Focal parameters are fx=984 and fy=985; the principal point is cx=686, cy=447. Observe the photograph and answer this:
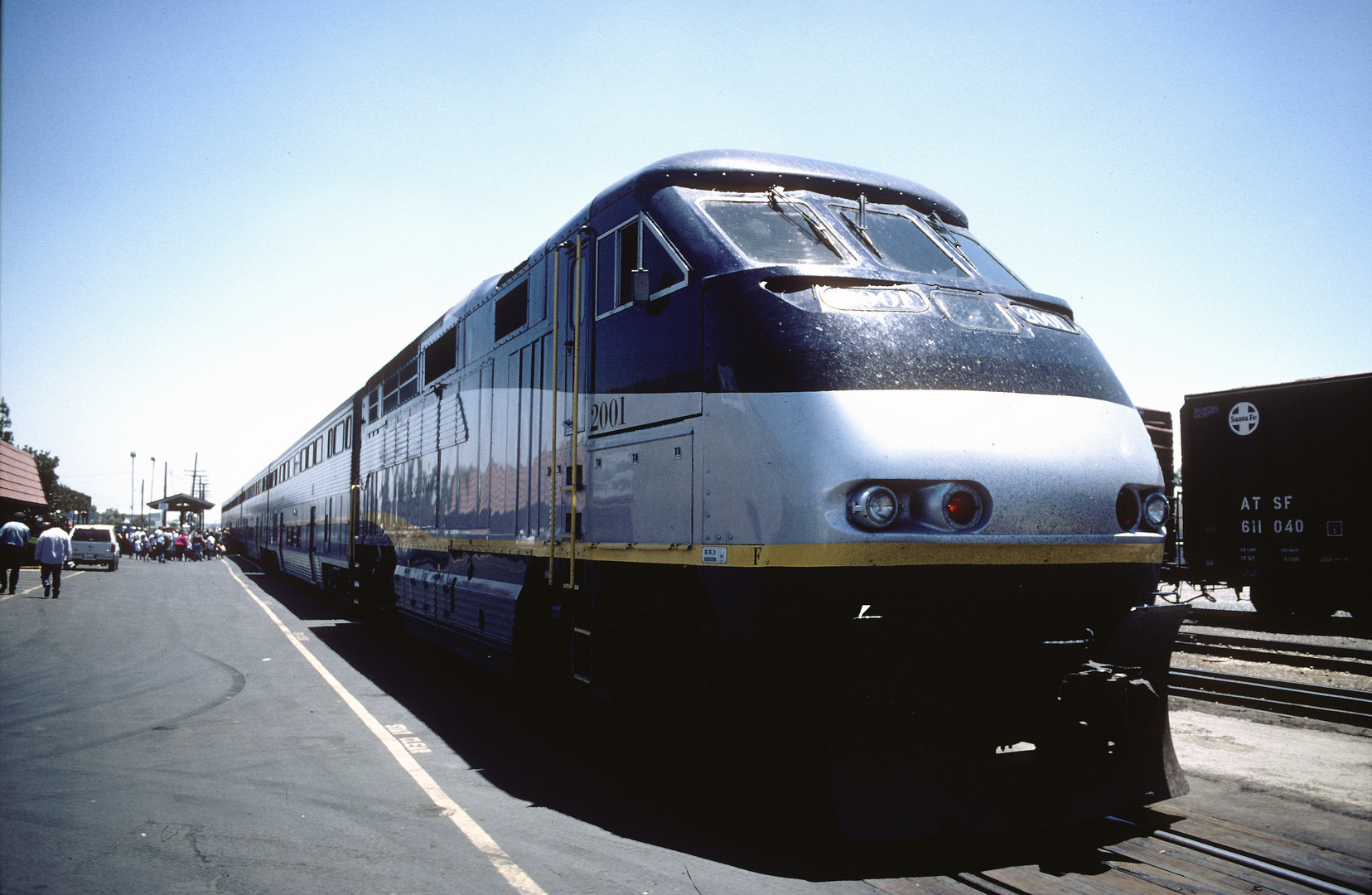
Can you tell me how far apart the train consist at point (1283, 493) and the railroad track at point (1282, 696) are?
259 inches

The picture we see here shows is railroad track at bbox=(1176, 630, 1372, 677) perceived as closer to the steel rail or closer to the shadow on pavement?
the steel rail

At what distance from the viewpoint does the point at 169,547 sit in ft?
168

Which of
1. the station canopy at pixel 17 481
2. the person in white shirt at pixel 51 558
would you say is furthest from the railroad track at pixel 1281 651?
the station canopy at pixel 17 481

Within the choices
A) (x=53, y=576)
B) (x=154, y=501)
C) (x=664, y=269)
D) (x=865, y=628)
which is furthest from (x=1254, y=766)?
(x=154, y=501)

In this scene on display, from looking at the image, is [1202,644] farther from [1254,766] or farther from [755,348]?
[755,348]

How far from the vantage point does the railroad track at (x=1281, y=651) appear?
10.7m

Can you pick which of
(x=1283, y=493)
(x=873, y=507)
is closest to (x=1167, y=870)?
(x=873, y=507)

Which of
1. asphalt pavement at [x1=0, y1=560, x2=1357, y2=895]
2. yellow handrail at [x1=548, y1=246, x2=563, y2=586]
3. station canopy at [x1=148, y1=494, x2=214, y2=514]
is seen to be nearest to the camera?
asphalt pavement at [x1=0, y1=560, x2=1357, y2=895]

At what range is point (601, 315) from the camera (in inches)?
252

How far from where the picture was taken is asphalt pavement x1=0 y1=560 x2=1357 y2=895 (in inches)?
171

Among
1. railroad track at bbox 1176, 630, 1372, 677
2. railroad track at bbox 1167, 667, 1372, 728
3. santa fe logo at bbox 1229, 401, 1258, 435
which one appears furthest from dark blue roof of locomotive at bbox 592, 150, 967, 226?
santa fe logo at bbox 1229, 401, 1258, 435

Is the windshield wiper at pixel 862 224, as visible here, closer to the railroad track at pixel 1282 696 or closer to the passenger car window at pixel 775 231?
the passenger car window at pixel 775 231

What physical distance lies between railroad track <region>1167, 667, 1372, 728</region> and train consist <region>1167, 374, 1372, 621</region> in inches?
259

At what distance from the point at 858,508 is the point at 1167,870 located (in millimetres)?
2055
